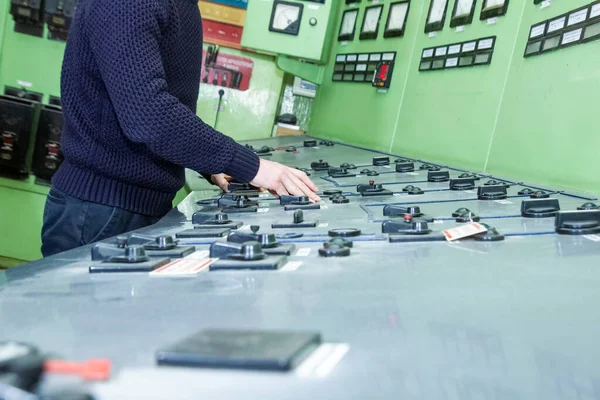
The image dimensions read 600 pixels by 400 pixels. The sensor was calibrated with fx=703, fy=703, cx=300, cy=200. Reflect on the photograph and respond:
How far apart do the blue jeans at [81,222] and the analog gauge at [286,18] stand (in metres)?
2.44

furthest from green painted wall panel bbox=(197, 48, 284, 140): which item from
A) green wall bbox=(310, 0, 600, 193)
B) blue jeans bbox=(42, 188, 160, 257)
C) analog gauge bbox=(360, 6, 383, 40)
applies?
blue jeans bbox=(42, 188, 160, 257)

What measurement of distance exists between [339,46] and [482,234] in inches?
129

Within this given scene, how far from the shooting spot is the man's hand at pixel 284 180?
2053 mm

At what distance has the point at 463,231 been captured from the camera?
4.23ft

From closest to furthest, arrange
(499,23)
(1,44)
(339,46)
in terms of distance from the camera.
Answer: (499,23) < (339,46) < (1,44)

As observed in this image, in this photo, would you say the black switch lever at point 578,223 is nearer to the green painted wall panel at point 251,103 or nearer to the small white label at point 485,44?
→ the small white label at point 485,44

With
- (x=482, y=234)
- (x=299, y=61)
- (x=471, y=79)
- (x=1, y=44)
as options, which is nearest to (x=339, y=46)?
(x=299, y=61)

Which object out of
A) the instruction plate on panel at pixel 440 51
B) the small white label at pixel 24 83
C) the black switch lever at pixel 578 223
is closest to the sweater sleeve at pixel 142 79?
the black switch lever at pixel 578 223

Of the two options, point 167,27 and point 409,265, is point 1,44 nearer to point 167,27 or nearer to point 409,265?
point 167,27

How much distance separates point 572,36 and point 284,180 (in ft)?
3.22

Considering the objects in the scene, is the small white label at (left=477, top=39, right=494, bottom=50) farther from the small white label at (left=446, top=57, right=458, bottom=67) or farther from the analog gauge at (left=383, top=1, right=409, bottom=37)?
the analog gauge at (left=383, top=1, right=409, bottom=37)

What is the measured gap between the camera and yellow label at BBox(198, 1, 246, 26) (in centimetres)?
482

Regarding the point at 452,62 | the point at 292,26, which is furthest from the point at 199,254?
the point at 292,26

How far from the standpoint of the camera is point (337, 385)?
1.91ft
